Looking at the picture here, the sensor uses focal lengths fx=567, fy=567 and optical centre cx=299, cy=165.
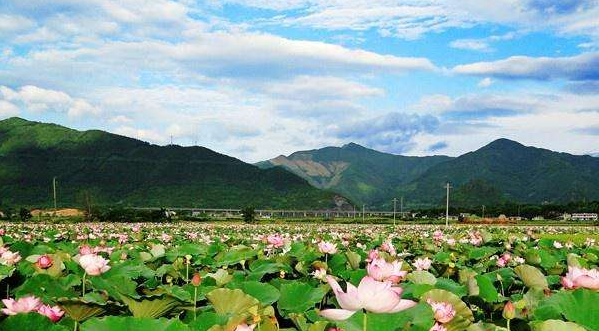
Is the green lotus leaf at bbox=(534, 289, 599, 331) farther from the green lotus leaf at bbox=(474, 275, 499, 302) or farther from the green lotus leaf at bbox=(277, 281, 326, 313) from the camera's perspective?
the green lotus leaf at bbox=(277, 281, 326, 313)

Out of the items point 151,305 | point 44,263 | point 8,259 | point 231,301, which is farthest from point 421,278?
point 8,259

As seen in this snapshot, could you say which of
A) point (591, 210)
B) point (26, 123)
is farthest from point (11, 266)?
point (26, 123)

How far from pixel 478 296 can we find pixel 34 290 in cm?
247

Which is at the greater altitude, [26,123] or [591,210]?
[26,123]

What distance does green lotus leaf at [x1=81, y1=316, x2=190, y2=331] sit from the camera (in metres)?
1.81

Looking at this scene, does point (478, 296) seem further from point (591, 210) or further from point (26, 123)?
point (26, 123)

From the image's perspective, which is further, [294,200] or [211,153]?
[211,153]

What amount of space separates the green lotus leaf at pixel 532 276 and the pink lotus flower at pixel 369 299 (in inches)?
98.2

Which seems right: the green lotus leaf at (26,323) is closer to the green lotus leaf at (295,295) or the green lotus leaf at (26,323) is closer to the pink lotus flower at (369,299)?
the pink lotus flower at (369,299)

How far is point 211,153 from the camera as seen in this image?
196250mm

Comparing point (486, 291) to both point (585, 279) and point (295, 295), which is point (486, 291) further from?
point (295, 295)

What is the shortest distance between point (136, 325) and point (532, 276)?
3042mm

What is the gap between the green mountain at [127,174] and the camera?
15075 cm

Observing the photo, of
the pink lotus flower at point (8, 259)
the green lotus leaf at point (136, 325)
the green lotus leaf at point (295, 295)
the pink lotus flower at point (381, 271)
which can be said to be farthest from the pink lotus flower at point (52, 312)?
the pink lotus flower at point (8, 259)
